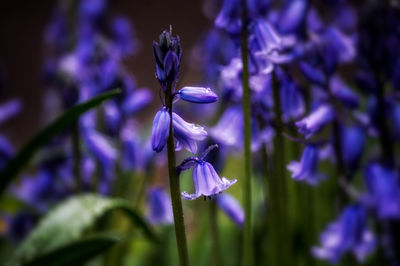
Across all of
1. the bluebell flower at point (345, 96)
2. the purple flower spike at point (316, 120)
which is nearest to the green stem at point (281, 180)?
the purple flower spike at point (316, 120)

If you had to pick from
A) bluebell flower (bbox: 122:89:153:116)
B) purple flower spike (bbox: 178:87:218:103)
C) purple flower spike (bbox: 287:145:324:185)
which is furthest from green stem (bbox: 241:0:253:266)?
bluebell flower (bbox: 122:89:153:116)

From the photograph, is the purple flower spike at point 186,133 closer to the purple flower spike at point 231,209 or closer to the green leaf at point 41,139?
the green leaf at point 41,139

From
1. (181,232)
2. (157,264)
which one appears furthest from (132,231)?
(181,232)

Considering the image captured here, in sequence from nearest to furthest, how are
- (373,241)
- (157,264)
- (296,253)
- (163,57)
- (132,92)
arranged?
(163,57), (373,241), (132,92), (296,253), (157,264)

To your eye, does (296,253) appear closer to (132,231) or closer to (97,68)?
(132,231)

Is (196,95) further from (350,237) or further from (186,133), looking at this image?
(350,237)

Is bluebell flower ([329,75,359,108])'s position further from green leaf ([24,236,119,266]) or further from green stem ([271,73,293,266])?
green leaf ([24,236,119,266])
